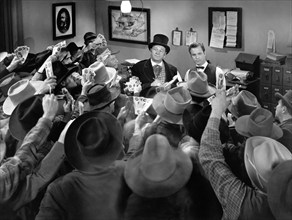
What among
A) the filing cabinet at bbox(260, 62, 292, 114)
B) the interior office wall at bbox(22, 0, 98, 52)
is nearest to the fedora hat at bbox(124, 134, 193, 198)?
the filing cabinet at bbox(260, 62, 292, 114)

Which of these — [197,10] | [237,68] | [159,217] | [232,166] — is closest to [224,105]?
[232,166]

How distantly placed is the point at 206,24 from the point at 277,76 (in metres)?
1.49

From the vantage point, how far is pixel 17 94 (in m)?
3.17

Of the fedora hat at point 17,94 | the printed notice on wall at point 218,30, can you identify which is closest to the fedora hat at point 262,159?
the fedora hat at point 17,94

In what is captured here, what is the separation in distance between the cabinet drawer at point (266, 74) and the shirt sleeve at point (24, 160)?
418 centimetres

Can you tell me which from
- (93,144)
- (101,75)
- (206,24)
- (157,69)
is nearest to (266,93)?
(206,24)

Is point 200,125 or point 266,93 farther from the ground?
point 200,125

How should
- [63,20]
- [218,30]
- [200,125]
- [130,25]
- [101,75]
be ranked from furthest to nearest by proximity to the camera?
[130,25]
[63,20]
[218,30]
[101,75]
[200,125]

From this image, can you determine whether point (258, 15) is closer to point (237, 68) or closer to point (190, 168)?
point (237, 68)

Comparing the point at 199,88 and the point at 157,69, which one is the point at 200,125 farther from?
the point at 157,69

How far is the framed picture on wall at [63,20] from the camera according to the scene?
7.43m

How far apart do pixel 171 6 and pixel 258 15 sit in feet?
5.04

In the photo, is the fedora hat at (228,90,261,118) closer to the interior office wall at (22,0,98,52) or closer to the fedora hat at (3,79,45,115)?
the fedora hat at (3,79,45,115)

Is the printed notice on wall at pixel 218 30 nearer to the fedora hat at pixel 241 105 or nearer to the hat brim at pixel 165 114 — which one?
the fedora hat at pixel 241 105
